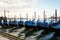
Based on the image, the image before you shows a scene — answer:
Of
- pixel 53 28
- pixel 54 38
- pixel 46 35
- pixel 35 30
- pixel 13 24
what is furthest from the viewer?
pixel 13 24

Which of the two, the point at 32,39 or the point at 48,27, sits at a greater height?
the point at 48,27

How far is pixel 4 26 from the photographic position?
136ft

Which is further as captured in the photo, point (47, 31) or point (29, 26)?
point (29, 26)

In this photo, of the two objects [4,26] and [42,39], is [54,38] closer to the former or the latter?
[42,39]

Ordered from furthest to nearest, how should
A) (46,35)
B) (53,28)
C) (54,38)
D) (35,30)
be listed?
(35,30) < (46,35) < (53,28) < (54,38)

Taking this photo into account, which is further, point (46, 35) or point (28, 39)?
point (46, 35)

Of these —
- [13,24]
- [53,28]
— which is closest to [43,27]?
[53,28]

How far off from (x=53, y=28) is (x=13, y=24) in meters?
19.0

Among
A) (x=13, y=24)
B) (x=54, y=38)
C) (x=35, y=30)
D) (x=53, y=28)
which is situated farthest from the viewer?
(x=13, y=24)

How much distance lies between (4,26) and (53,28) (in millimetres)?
21520

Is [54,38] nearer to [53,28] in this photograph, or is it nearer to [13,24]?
[53,28]

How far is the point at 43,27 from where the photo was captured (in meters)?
25.3

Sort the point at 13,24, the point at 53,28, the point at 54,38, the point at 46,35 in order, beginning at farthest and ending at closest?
the point at 13,24 → the point at 46,35 → the point at 53,28 → the point at 54,38

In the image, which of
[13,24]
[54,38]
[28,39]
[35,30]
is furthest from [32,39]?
[13,24]
